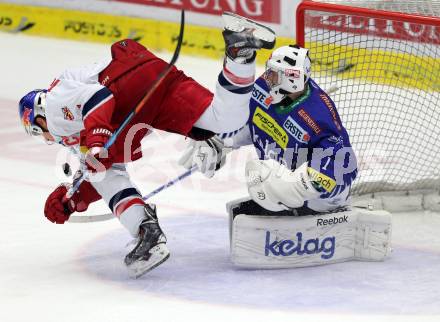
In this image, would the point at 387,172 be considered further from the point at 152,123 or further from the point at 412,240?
the point at 152,123

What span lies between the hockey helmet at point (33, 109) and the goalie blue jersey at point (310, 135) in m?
0.78

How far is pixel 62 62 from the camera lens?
275 inches

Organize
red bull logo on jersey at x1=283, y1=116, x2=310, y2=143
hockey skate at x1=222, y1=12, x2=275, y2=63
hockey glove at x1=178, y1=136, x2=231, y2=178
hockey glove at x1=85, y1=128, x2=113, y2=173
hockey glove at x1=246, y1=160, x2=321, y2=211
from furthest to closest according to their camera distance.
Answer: hockey glove at x1=178, y1=136, x2=231, y2=178
red bull logo on jersey at x1=283, y1=116, x2=310, y2=143
hockey glove at x1=246, y1=160, x2=321, y2=211
hockey glove at x1=85, y1=128, x2=113, y2=173
hockey skate at x1=222, y1=12, x2=275, y2=63

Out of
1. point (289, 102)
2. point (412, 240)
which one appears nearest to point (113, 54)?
point (289, 102)

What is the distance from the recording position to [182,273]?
4.09m

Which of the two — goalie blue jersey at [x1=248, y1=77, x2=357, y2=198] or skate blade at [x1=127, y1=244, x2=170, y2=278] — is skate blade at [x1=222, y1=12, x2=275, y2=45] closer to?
goalie blue jersey at [x1=248, y1=77, x2=357, y2=198]

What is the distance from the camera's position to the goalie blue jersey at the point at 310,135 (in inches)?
156

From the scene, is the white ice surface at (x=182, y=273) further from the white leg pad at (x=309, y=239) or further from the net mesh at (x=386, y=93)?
Answer: the net mesh at (x=386, y=93)

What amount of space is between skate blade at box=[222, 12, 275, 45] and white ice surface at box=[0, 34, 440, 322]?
0.87 m

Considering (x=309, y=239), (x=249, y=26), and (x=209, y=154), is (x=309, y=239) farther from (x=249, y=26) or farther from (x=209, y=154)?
(x=249, y=26)

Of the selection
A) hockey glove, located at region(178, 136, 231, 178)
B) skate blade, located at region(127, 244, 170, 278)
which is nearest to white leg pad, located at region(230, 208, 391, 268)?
skate blade, located at region(127, 244, 170, 278)

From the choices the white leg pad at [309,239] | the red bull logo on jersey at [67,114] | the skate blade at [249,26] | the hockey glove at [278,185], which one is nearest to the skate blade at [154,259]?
the white leg pad at [309,239]

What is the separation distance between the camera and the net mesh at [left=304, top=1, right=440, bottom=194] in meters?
4.76

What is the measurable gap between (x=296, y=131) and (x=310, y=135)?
0.06 m
